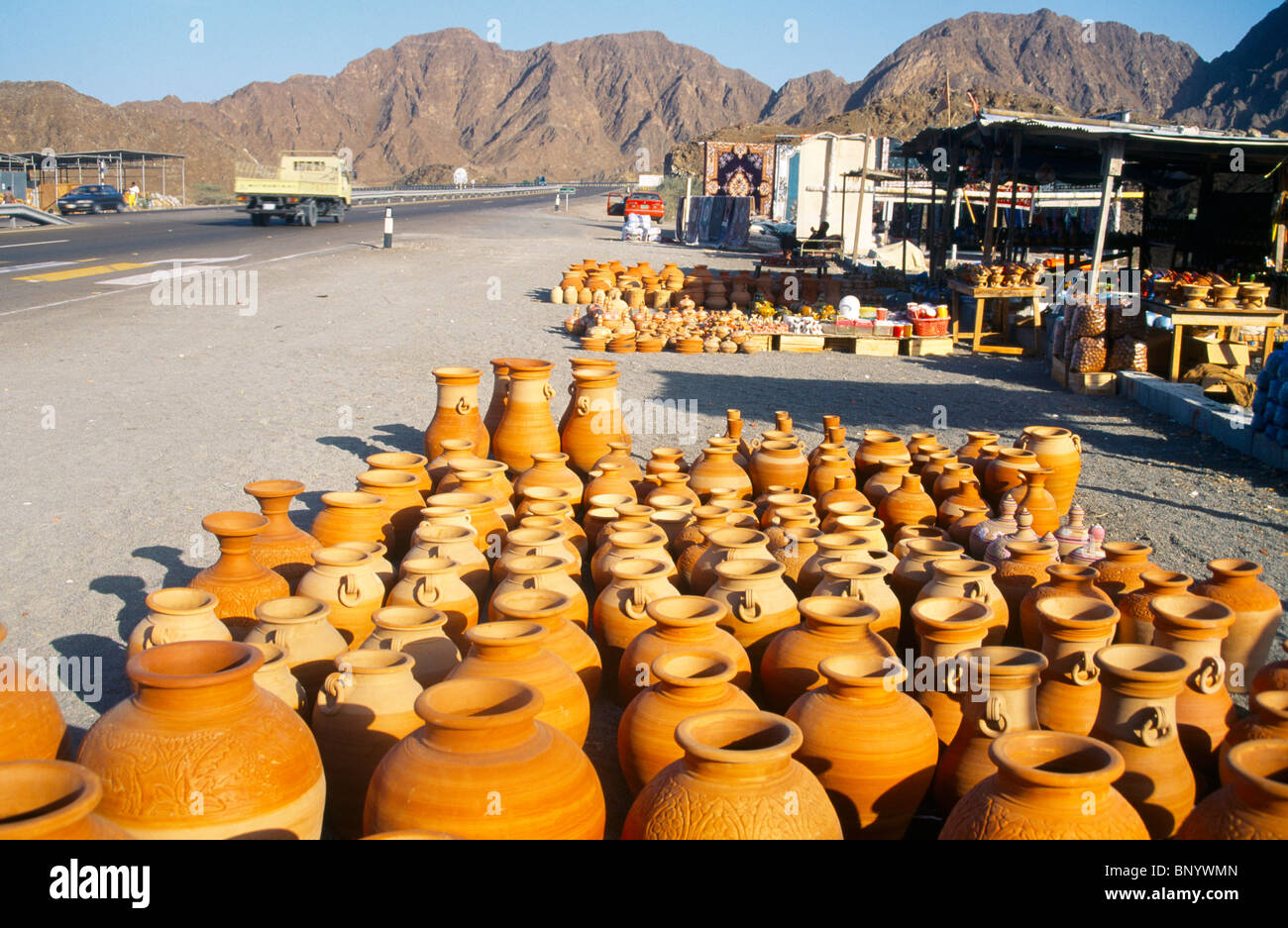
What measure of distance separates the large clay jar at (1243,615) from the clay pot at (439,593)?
117 inches

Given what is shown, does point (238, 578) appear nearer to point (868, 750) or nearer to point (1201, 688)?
point (868, 750)

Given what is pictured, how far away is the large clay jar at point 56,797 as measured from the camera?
2098 millimetres

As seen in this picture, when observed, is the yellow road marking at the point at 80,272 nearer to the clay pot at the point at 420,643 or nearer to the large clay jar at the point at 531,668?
the clay pot at the point at 420,643

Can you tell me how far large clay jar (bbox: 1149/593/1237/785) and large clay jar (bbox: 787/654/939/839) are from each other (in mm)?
876

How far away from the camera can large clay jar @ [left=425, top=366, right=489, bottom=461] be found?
6.75 meters

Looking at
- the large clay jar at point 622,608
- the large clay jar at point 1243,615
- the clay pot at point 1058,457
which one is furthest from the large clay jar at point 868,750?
the clay pot at point 1058,457

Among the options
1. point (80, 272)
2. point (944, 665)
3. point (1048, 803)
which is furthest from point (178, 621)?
point (80, 272)

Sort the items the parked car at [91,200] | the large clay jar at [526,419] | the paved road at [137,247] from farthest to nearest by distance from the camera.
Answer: the parked car at [91,200]
the paved road at [137,247]
the large clay jar at [526,419]

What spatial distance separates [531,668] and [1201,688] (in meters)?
2.21

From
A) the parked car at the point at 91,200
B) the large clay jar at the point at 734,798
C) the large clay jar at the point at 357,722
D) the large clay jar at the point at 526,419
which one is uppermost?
the parked car at the point at 91,200

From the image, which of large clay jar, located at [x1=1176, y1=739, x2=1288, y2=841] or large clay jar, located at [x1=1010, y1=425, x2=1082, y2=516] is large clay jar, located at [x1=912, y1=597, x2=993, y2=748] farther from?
large clay jar, located at [x1=1010, y1=425, x2=1082, y2=516]

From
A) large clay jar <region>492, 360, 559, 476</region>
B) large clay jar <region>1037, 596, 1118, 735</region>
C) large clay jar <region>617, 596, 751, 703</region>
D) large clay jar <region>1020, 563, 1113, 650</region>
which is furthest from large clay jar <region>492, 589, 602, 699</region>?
large clay jar <region>492, 360, 559, 476</region>
